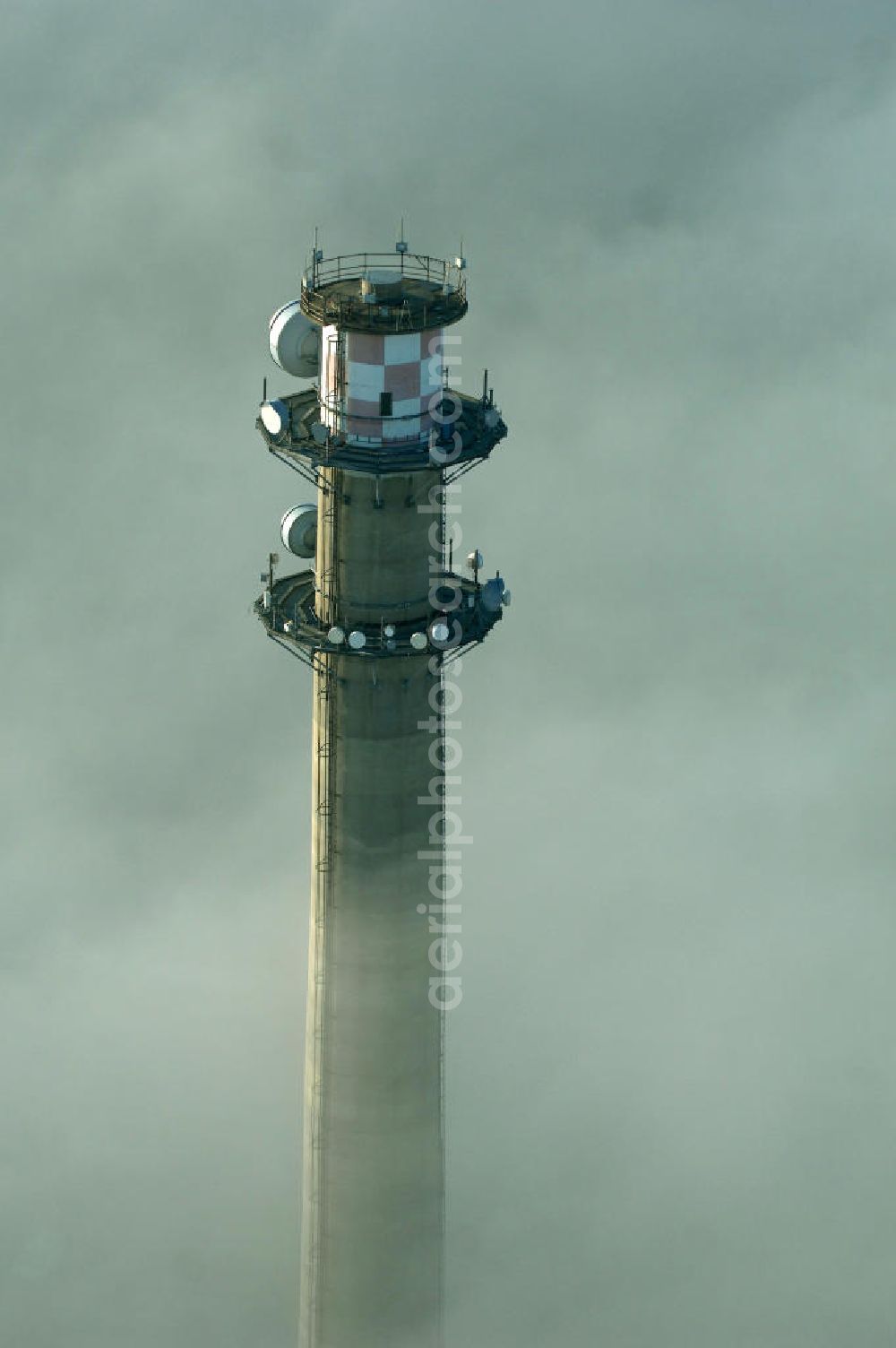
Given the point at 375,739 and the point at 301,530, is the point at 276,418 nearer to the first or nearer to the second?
the point at 301,530

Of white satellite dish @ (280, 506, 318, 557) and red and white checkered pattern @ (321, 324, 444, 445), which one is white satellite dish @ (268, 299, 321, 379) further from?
white satellite dish @ (280, 506, 318, 557)

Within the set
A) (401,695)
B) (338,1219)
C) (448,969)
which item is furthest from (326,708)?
(338,1219)

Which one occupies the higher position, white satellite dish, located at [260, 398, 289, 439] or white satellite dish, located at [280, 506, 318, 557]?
white satellite dish, located at [260, 398, 289, 439]

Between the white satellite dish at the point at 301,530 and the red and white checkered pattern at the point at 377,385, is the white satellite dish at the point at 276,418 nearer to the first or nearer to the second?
the red and white checkered pattern at the point at 377,385

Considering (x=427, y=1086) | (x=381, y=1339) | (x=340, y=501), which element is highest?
(x=340, y=501)

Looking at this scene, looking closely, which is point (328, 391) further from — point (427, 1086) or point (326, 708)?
point (427, 1086)

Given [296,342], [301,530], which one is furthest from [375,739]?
[296,342]
